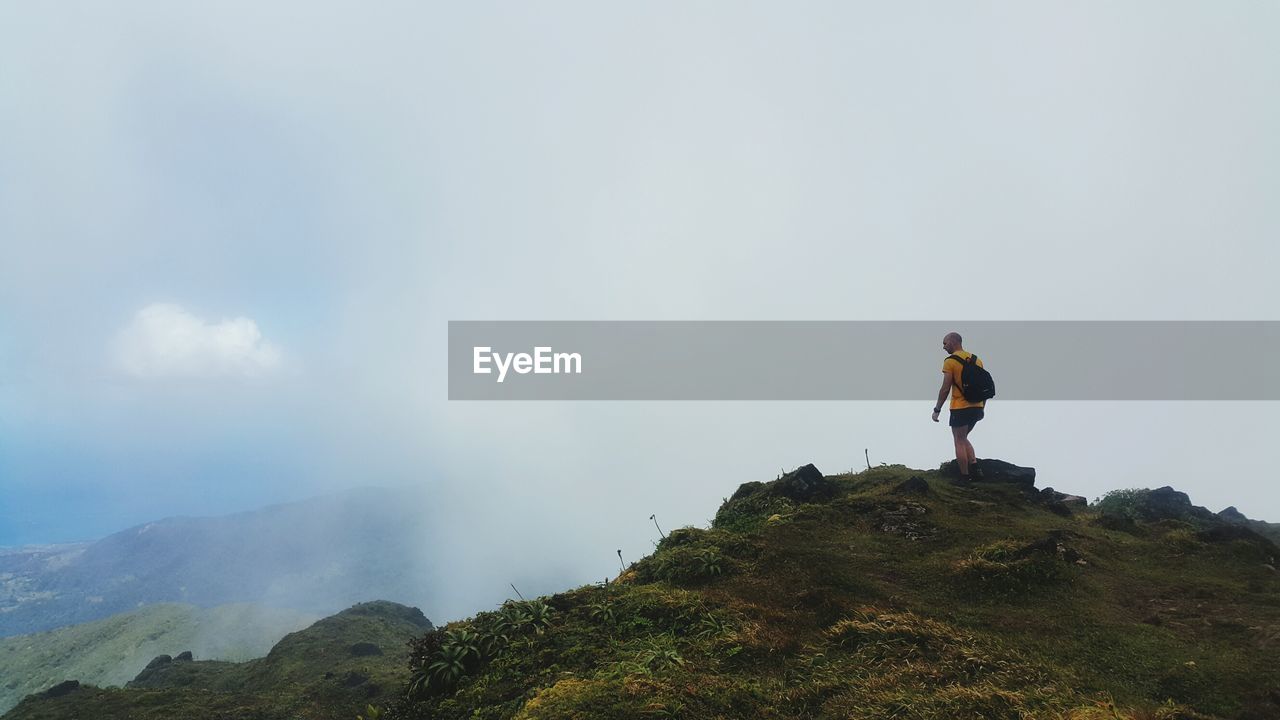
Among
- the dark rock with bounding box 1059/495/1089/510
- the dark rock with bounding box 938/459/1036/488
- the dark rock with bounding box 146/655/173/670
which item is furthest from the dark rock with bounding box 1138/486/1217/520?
the dark rock with bounding box 146/655/173/670

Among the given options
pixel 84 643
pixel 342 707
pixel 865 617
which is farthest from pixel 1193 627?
pixel 84 643

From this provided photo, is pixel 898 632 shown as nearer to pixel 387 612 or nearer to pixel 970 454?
pixel 970 454

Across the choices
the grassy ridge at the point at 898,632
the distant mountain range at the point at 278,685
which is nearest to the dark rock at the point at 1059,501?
the grassy ridge at the point at 898,632

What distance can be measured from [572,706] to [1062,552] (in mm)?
10524

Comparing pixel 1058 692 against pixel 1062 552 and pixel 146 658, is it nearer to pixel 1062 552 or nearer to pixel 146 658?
pixel 1062 552

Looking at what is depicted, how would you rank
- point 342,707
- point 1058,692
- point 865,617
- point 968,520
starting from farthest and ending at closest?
1. point 342,707
2. point 968,520
3. point 865,617
4. point 1058,692

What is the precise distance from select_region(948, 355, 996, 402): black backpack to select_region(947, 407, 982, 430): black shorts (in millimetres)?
303

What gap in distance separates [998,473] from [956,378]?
545cm

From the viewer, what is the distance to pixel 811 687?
694 centimetres

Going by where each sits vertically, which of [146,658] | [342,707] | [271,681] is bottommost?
[146,658]

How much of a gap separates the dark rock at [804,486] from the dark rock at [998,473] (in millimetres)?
4306

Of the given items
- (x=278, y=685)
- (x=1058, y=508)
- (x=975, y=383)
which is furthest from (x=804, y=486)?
(x=278, y=685)

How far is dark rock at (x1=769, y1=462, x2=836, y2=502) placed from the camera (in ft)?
56.3

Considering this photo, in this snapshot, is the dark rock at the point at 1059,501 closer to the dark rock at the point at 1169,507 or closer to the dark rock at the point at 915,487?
the dark rock at the point at 915,487
